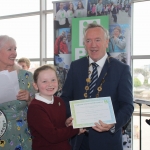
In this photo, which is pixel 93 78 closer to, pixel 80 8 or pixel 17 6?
pixel 80 8

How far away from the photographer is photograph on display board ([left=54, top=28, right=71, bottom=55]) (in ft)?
15.6

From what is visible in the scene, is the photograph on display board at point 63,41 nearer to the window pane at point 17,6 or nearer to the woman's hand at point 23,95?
the window pane at point 17,6

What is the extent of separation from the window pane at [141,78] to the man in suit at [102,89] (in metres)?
2.71

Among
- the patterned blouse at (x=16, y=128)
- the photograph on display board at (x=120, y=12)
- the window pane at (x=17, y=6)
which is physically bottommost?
the patterned blouse at (x=16, y=128)

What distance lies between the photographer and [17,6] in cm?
657

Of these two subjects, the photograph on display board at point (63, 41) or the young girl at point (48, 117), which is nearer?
the young girl at point (48, 117)

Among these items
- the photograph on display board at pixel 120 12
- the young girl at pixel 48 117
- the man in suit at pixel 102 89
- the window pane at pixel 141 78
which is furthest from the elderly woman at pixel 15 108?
the window pane at pixel 141 78

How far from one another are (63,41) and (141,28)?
1.56 m

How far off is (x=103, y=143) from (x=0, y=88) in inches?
41.1

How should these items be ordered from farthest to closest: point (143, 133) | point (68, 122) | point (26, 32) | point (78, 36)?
point (26, 32) → point (143, 133) → point (78, 36) → point (68, 122)

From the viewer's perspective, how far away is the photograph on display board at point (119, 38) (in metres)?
4.14

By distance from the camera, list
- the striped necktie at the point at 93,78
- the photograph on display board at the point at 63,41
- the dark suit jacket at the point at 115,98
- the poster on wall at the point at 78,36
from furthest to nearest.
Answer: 1. the photograph on display board at the point at 63,41
2. the poster on wall at the point at 78,36
3. the striped necktie at the point at 93,78
4. the dark suit jacket at the point at 115,98

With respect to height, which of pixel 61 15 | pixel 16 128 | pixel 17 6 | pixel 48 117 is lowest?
pixel 16 128

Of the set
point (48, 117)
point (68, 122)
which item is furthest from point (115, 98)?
point (48, 117)
